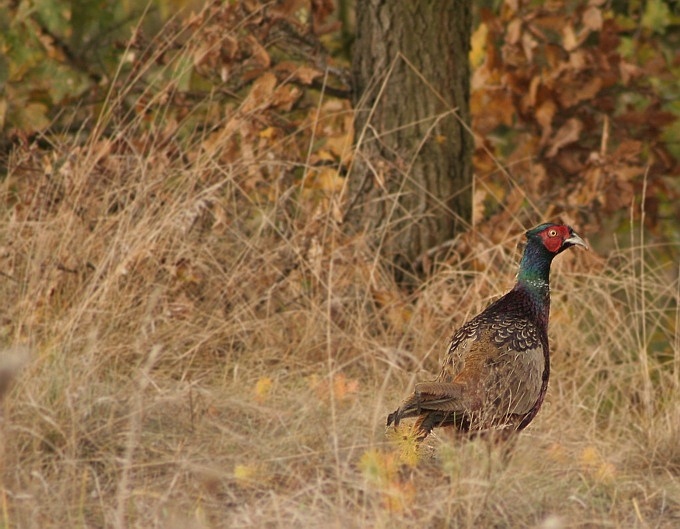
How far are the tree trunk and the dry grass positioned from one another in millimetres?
240

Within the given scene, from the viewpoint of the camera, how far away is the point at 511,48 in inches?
262

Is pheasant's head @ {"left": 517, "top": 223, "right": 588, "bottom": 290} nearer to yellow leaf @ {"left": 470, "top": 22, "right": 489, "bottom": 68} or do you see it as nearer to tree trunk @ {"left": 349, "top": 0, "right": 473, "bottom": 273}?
tree trunk @ {"left": 349, "top": 0, "right": 473, "bottom": 273}

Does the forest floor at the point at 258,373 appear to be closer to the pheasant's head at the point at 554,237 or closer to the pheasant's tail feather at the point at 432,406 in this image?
the pheasant's tail feather at the point at 432,406

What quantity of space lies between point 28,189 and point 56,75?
74.7 inches

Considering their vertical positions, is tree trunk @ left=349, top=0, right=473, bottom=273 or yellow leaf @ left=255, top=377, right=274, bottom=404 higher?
tree trunk @ left=349, top=0, right=473, bottom=273

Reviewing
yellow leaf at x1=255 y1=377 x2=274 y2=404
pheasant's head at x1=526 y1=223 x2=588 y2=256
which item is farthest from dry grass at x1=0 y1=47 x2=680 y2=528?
pheasant's head at x1=526 y1=223 x2=588 y2=256

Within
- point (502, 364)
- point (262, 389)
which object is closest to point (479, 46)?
point (262, 389)

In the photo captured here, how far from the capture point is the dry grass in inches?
151

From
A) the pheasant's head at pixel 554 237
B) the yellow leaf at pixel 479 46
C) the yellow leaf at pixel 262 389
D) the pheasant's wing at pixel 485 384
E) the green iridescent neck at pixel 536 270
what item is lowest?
the yellow leaf at pixel 262 389

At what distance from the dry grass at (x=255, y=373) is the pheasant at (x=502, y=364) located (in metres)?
0.13

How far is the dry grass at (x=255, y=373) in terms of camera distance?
384cm

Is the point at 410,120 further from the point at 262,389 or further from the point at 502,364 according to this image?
the point at 502,364

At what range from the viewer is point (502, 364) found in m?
3.84

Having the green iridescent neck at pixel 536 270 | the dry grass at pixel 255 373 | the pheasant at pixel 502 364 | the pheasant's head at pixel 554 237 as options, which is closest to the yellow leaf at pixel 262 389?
Answer: the dry grass at pixel 255 373
